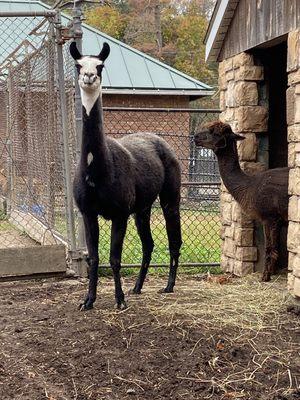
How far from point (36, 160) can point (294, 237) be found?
4.48m

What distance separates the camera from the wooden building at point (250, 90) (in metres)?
7.49

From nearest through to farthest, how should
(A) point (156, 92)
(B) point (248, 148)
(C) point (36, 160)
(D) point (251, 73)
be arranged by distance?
(D) point (251, 73) → (B) point (248, 148) → (C) point (36, 160) → (A) point (156, 92)

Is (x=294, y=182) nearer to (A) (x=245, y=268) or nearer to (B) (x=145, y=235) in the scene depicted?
(B) (x=145, y=235)

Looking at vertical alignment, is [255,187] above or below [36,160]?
below

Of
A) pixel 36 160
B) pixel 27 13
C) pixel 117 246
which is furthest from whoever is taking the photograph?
pixel 36 160

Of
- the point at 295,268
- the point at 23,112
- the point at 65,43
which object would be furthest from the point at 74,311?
the point at 23,112

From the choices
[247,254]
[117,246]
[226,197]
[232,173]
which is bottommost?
[247,254]

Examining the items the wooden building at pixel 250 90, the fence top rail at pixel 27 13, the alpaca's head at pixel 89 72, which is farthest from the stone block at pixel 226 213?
the alpaca's head at pixel 89 72

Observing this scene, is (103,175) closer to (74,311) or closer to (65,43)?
(74,311)

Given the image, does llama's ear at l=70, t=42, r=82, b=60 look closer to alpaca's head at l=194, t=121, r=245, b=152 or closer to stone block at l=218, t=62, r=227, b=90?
alpaca's head at l=194, t=121, r=245, b=152

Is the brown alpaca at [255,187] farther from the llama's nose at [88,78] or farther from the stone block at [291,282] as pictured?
the llama's nose at [88,78]

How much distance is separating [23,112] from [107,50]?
527cm

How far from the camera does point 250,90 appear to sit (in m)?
7.86

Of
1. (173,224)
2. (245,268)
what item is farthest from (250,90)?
(245,268)
